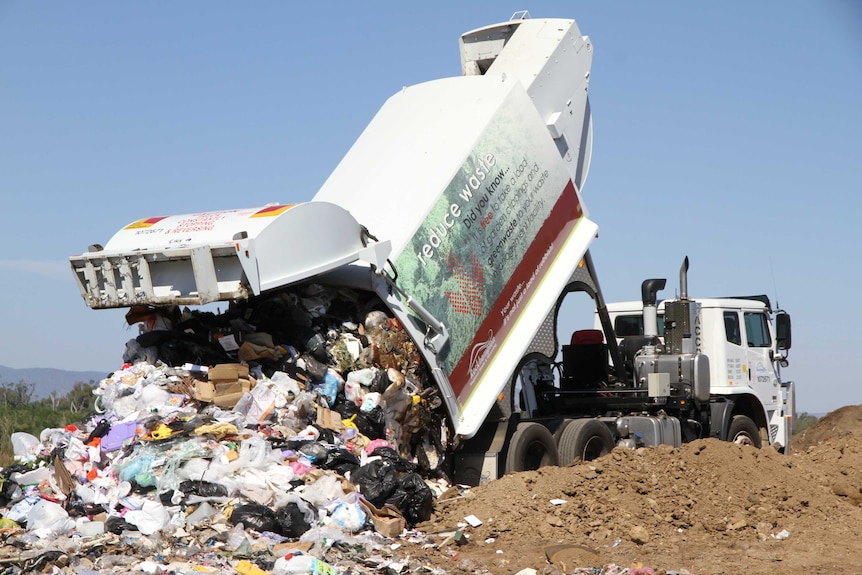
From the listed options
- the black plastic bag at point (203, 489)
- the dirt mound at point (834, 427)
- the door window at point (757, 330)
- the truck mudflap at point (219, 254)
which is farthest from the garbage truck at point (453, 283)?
the dirt mound at point (834, 427)

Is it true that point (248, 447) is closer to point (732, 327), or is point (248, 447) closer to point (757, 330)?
point (732, 327)

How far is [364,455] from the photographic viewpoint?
7922 mm

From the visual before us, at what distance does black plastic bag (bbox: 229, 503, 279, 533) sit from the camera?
21.8ft

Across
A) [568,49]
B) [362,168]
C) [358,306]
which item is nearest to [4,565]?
[358,306]

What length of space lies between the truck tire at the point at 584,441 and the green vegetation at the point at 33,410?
176 inches

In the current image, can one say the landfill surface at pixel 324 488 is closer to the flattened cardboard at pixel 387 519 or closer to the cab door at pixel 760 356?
the flattened cardboard at pixel 387 519

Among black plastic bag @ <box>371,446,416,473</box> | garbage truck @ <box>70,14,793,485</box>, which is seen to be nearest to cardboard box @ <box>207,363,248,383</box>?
garbage truck @ <box>70,14,793,485</box>

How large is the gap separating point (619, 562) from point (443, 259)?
3064 millimetres

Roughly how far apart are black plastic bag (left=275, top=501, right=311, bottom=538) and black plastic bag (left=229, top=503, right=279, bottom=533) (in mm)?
35

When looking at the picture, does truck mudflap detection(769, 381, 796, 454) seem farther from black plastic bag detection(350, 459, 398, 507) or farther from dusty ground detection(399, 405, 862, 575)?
black plastic bag detection(350, 459, 398, 507)

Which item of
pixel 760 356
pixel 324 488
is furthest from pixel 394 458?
pixel 760 356

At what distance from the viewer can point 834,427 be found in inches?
798

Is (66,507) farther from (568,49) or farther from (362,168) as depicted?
(568,49)

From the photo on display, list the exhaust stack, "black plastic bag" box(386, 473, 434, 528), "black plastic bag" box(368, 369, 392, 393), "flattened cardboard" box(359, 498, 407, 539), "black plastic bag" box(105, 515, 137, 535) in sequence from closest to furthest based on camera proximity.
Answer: "black plastic bag" box(105, 515, 137, 535) < "flattened cardboard" box(359, 498, 407, 539) < "black plastic bag" box(386, 473, 434, 528) < "black plastic bag" box(368, 369, 392, 393) < the exhaust stack
